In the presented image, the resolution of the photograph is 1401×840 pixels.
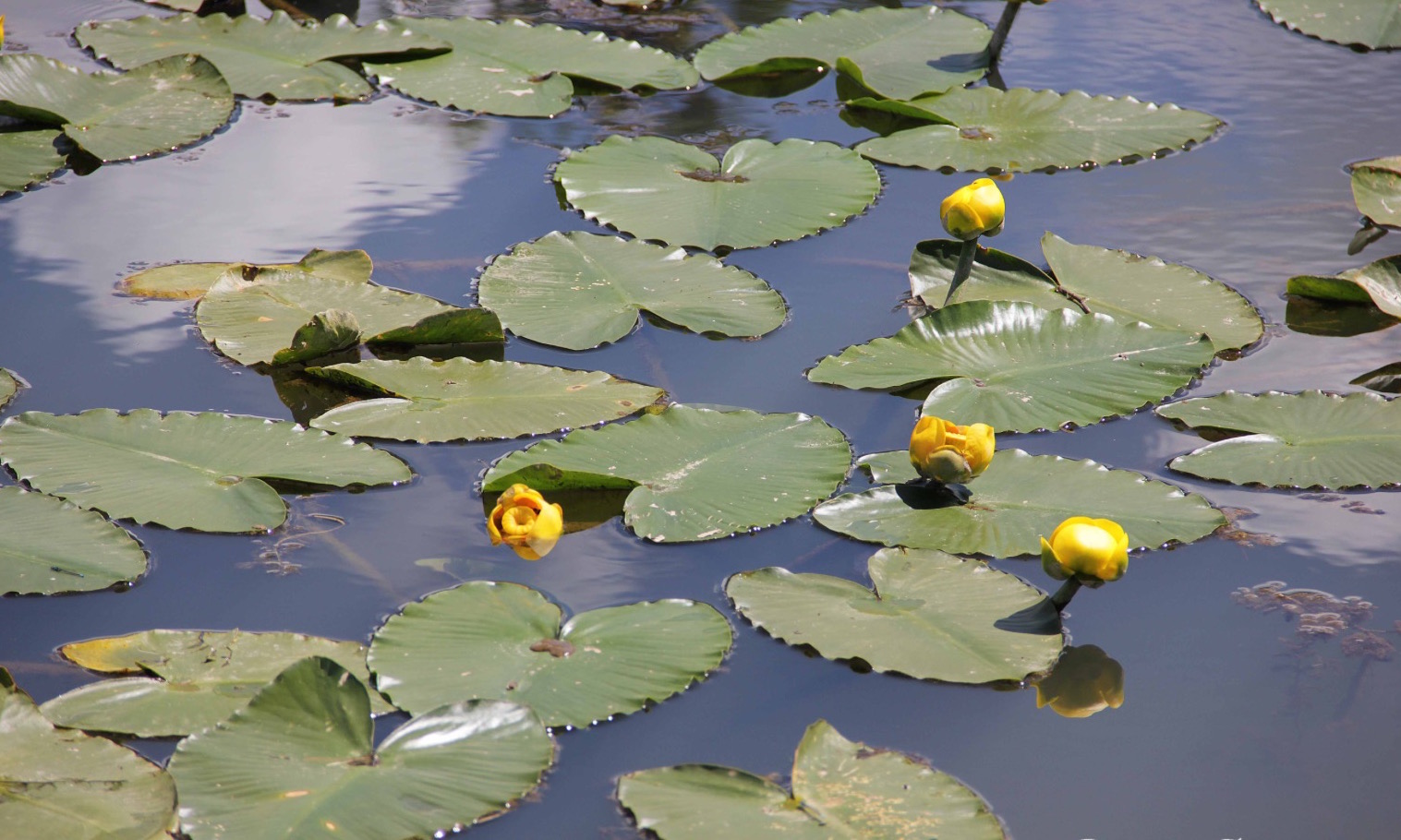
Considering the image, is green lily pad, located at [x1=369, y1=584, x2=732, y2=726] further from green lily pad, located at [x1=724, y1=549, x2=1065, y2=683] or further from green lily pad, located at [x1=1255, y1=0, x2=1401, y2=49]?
green lily pad, located at [x1=1255, y1=0, x2=1401, y2=49]

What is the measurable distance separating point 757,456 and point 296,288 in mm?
922

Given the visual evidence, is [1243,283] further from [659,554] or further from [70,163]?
[70,163]

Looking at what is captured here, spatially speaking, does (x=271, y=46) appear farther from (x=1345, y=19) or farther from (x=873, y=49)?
(x=1345, y=19)

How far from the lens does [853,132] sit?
2898 millimetres

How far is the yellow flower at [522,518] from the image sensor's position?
158 cm

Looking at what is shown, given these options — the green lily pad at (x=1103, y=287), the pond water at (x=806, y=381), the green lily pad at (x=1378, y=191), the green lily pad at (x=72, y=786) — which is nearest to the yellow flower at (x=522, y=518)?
the pond water at (x=806, y=381)

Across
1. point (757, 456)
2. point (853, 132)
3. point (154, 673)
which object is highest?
point (853, 132)

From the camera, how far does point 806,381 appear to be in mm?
2039

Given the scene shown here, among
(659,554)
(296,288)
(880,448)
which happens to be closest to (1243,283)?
(880,448)

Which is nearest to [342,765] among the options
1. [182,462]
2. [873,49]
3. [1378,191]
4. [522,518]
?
[522,518]

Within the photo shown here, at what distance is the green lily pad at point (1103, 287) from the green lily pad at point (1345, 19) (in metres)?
1.50

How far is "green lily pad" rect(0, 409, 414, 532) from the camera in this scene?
1688mm

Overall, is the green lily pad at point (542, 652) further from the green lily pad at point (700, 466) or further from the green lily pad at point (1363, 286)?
the green lily pad at point (1363, 286)

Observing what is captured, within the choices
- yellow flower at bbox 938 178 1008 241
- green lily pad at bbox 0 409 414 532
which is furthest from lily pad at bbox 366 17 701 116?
green lily pad at bbox 0 409 414 532
